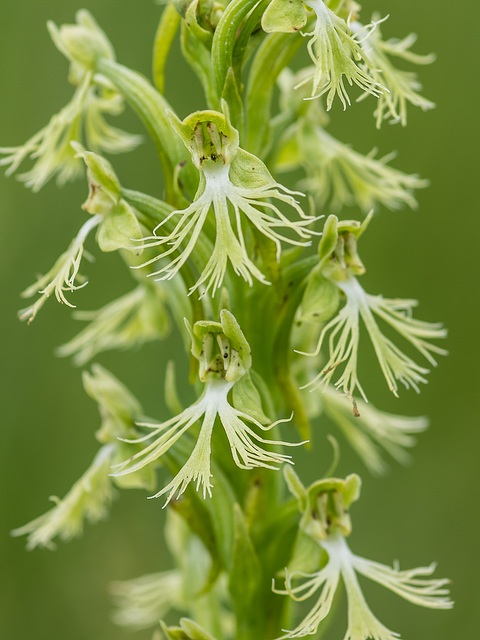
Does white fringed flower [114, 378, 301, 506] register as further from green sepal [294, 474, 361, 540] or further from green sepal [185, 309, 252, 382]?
green sepal [294, 474, 361, 540]

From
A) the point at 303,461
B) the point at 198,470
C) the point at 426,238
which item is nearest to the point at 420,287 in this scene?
the point at 426,238

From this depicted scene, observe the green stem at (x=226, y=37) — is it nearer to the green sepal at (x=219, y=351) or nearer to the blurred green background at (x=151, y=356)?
the green sepal at (x=219, y=351)

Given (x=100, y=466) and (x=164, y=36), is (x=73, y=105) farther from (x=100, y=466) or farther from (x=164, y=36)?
(x=100, y=466)

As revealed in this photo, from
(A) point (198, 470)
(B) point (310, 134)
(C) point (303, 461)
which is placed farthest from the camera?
(C) point (303, 461)

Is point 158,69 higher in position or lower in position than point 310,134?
higher

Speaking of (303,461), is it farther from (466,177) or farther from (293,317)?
(293,317)

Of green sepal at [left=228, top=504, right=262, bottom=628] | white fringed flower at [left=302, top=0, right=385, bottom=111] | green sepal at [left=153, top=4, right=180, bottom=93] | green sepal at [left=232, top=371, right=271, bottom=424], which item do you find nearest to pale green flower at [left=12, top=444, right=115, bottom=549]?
green sepal at [left=228, top=504, right=262, bottom=628]

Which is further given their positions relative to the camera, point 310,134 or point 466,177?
point 466,177

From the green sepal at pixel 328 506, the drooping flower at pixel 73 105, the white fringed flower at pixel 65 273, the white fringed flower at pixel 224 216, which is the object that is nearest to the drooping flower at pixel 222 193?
the white fringed flower at pixel 224 216
